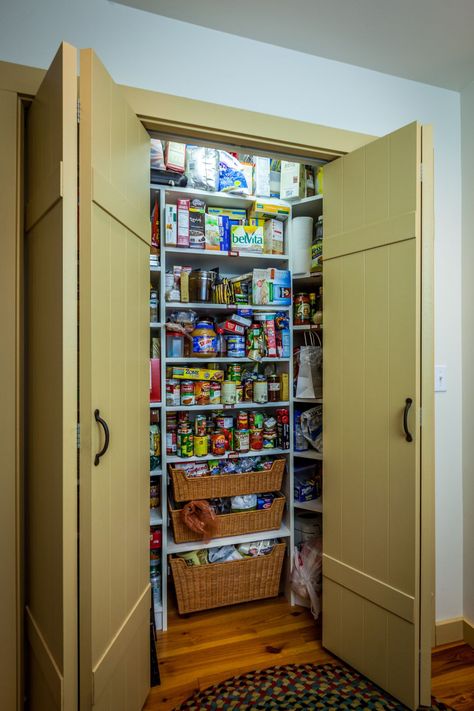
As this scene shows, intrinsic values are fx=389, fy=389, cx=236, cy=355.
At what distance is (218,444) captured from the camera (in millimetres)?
2125

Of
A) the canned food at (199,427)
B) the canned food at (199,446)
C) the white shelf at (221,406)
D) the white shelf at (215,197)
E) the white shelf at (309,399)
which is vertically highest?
the white shelf at (215,197)

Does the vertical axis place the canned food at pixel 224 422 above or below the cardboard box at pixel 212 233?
below

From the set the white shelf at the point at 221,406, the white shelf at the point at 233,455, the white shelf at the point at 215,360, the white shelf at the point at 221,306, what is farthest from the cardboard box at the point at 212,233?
the white shelf at the point at 233,455

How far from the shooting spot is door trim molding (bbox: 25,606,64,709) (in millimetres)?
1066

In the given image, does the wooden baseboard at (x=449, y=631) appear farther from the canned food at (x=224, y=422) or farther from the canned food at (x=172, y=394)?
the canned food at (x=172, y=394)

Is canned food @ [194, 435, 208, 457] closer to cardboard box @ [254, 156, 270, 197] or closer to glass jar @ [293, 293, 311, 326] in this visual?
glass jar @ [293, 293, 311, 326]

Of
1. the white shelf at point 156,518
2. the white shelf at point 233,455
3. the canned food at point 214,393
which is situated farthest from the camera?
the canned food at point 214,393

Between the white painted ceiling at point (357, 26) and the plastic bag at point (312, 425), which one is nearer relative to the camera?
the white painted ceiling at point (357, 26)

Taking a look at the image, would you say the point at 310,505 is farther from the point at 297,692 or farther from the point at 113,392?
the point at 113,392

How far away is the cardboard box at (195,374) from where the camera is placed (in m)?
2.11

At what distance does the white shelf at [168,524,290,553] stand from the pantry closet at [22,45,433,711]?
0.02 meters

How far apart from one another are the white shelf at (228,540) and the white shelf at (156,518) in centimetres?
17

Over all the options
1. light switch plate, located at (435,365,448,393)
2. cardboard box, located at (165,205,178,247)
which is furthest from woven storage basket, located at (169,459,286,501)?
cardboard box, located at (165,205,178,247)

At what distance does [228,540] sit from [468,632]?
122 centimetres
